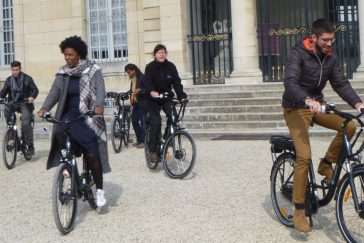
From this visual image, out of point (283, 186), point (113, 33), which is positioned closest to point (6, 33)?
point (113, 33)

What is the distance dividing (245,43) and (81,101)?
30.9 ft

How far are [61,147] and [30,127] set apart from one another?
423cm

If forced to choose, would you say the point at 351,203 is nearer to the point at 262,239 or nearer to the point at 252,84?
the point at 262,239

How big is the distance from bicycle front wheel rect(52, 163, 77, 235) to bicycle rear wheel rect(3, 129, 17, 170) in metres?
4.03

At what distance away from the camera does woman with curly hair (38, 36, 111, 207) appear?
5840mm

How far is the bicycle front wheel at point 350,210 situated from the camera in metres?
4.29

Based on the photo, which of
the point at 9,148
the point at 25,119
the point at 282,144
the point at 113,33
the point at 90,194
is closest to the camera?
the point at 282,144

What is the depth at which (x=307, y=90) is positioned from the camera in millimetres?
4922

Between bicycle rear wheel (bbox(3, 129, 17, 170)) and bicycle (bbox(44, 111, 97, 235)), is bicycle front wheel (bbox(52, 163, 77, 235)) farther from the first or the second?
bicycle rear wheel (bbox(3, 129, 17, 170))

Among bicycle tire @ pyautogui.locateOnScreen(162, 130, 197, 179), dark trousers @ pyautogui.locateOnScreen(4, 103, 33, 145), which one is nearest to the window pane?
dark trousers @ pyautogui.locateOnScreen(4, 103, 33, 145)

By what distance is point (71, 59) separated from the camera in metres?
5.88

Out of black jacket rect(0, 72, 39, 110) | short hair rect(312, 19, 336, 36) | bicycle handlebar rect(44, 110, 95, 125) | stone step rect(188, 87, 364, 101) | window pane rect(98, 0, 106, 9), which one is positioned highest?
window pane rect(98, 0, 106, 9)

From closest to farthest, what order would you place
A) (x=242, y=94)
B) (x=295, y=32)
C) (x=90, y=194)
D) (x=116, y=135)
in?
(x=90, y=194), (x=116, y=135), (x=242, y=94), (x=295, y=32)

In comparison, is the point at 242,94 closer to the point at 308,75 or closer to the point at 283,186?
the point at 283,186
